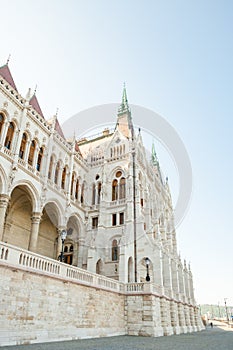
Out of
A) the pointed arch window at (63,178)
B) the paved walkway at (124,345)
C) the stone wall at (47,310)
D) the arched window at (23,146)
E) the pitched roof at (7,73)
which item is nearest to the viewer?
the paved walkway at (124,345)

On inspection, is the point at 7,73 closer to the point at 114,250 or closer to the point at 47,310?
the point at 114,250

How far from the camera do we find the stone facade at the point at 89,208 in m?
18.6

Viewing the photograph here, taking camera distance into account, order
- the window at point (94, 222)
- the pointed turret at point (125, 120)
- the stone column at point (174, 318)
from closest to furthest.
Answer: the stone column at point (174, 318) → the window at point (94, 222) → the pointed turret at point (125, 120)

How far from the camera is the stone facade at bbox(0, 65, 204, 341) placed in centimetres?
1858

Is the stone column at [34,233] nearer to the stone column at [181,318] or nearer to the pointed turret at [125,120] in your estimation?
the stone column at [181,318]

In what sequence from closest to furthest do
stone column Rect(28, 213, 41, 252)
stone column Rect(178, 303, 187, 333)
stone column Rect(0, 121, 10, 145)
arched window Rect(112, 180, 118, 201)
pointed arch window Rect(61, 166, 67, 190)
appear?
stone column Rect(0, 121, 10, 145) < stone column Rect(28, 213, 41, 252) < stone column Rect(178, 303, 187, 333) < pointed arch window Rect(61, 166, 67, 190) < arched window Rect(112, 180, 118, 201)

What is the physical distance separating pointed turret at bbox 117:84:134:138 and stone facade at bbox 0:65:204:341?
1.59 feet

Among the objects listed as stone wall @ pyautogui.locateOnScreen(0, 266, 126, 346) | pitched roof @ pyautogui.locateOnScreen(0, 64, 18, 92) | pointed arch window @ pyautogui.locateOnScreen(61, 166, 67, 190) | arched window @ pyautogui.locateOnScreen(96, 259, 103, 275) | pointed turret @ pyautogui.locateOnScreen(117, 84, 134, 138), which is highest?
pointed turret @ pyautogui.locateOnScreen(117, 84, 134, 138)

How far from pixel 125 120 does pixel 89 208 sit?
1489 centimetres

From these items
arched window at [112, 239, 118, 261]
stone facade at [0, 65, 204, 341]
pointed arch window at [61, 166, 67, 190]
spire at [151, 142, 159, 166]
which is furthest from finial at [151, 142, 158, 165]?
arched window at [112, 239, 118, 261]

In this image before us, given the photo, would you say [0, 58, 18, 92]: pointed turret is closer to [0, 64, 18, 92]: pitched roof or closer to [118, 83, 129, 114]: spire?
[0, 64, 18, 92]: pitched roof

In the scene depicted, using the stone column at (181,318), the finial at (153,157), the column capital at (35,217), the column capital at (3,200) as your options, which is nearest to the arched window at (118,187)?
the column capital at (35,217)

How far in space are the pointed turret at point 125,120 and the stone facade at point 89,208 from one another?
1.59 feet

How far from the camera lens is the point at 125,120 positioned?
120ft
